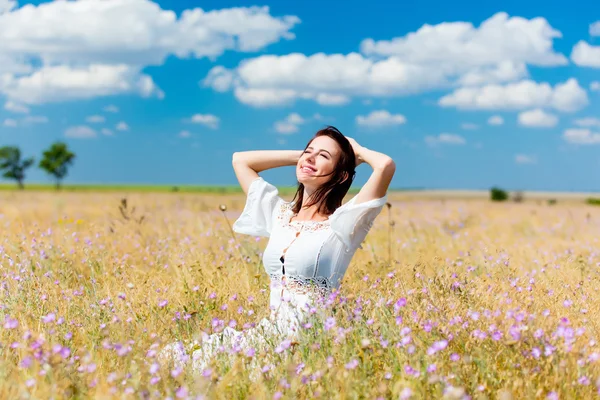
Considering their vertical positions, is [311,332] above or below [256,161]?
below

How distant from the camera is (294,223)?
14.3 ft

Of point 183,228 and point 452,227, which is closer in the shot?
point 183,228

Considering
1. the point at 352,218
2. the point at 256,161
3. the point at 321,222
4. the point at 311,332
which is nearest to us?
the point at 311,332

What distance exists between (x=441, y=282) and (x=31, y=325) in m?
2.73

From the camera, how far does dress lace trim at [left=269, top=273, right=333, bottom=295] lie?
4.04 m

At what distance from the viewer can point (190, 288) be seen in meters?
4.97

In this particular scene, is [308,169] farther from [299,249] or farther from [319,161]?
[299,249]

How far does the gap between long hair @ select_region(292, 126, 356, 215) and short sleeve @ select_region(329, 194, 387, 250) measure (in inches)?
10.3

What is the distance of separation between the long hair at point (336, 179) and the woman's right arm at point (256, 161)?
392mm

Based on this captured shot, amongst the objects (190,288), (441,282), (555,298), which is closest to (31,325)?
(190,288)

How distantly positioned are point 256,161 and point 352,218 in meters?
1.15

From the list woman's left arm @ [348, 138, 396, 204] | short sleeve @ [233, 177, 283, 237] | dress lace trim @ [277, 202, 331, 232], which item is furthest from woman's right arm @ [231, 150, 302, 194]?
woman's left arm @ [348, 138, 396, 204]

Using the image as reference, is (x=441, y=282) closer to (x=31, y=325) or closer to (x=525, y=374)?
(x=525, y=374)

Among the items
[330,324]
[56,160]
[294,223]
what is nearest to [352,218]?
[294,223]
